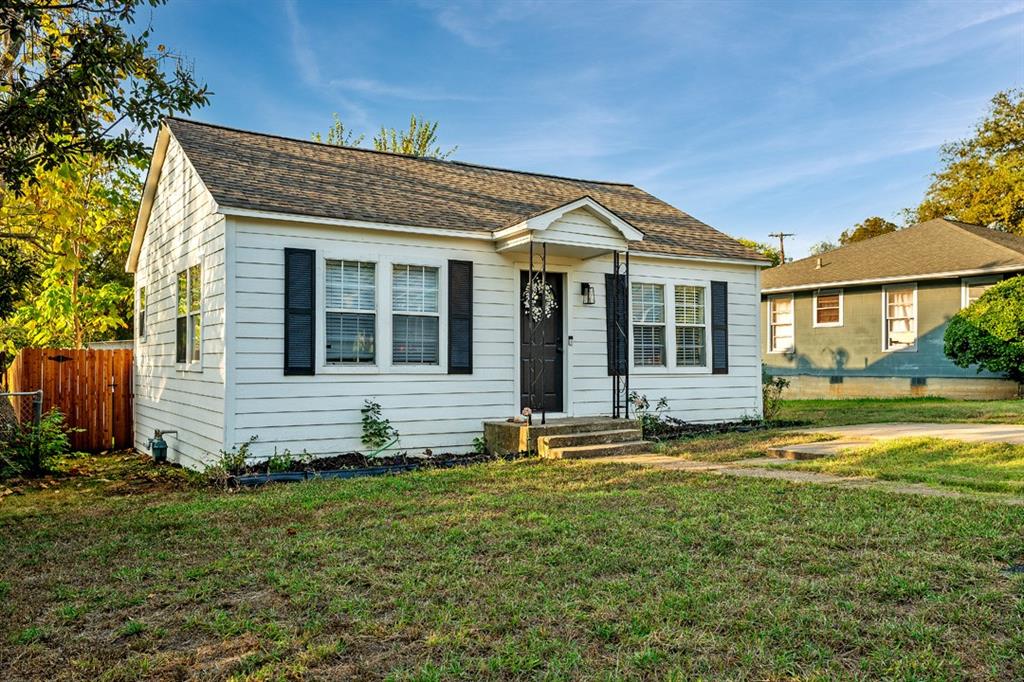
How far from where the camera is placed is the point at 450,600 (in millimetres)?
3650

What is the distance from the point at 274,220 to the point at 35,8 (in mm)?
3380

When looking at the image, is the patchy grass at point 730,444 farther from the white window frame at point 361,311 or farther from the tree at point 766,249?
the tree at point 766,249

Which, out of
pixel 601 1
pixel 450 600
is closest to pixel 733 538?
pixel 450 600

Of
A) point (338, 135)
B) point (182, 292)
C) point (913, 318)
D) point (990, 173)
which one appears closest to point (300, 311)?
point (182, 292)

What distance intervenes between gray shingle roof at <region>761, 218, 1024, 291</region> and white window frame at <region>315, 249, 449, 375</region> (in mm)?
14269

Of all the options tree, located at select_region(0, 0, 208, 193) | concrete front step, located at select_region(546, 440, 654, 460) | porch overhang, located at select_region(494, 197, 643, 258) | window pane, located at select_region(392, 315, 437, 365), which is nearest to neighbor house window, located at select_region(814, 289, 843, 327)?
porch overhang, located at select_region(494, 197, 643, 258)

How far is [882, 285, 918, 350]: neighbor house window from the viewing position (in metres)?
18.7

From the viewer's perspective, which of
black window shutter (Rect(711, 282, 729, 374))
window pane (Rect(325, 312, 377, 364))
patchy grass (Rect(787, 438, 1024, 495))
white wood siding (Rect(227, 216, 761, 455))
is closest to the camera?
patchy grass (Rect(787, 438, 1024, 495))

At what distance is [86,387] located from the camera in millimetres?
11805

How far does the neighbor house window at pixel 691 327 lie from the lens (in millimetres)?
11383

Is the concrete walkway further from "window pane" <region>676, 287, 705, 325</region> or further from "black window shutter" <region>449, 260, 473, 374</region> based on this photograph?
"window pane" <region>676, 287, 705, 325</region>

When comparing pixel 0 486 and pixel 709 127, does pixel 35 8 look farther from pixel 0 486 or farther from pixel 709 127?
pixel 709 127

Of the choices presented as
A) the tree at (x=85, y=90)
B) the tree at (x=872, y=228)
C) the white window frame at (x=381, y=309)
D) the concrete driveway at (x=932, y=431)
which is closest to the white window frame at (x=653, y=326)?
the concrete driveway at (x=932, y=431)

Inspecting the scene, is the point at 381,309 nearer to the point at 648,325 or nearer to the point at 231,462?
the point at 231,462
